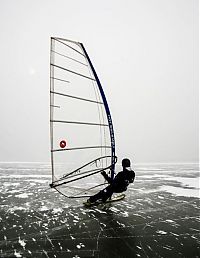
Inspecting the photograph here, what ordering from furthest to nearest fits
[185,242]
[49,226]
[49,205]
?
1. [49,205]
2. [49,226]
3. [185,242]

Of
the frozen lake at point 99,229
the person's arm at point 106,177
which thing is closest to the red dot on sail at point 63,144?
the person's arm at point 106,177

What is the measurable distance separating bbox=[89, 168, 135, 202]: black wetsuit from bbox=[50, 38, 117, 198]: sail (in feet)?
0.89

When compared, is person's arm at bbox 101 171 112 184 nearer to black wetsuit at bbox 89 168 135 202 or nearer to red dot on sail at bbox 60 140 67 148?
black wetsuit at bbox 89 168 135 202

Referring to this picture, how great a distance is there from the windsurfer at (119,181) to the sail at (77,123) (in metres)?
0.27

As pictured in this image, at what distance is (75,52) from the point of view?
251 inches

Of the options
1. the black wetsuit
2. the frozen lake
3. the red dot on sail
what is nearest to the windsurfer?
the black wetsuit

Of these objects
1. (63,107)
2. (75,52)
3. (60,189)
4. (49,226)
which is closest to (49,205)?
(60,189)

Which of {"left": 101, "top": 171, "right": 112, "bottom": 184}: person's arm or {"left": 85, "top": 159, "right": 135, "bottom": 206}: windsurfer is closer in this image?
{"left": 85, "top": 159, "right": 135, "bottom": 206}: windsurfer

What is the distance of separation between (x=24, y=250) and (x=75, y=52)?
4.89m

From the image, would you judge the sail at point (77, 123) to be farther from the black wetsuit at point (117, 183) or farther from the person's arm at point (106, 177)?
the black wetsuit at point (117, 183)

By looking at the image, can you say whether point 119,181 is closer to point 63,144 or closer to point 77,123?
point 63,144

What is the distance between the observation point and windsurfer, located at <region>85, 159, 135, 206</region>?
629cm

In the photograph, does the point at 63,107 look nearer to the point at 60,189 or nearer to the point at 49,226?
the point at 60,189

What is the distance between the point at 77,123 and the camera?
243 inches
